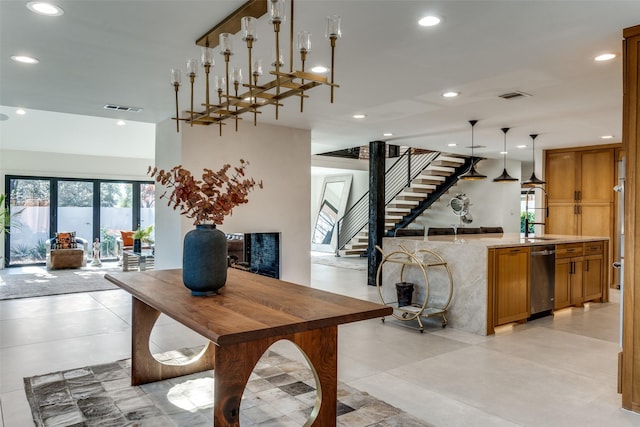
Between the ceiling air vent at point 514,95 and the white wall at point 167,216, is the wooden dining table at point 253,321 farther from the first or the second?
the ceiling air vent at point 514,95

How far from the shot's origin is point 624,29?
2.98 metres

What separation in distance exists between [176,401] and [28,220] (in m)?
9.14

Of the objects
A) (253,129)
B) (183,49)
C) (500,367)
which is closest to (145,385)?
(183,49)

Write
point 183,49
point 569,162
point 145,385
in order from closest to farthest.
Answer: point 145,385 < point 183,49 < point 569,162

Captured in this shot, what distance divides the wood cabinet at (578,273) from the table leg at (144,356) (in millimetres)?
4539

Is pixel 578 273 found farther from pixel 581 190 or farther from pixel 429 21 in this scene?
pixel 429 21

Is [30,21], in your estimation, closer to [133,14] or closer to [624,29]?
[133,14]

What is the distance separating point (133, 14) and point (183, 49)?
626 mm

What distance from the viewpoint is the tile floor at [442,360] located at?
285 cm

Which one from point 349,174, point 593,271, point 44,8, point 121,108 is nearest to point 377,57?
point 44,8

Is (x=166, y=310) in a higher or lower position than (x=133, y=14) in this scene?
lower

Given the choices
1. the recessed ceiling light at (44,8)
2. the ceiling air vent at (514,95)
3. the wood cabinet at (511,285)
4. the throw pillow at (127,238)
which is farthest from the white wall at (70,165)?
the wood cabinet at (511,285)

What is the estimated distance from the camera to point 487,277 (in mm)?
4641

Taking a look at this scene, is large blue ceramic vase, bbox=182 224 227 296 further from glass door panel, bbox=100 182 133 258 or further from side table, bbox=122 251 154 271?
glass door panel, bbox=100 182 133 258
